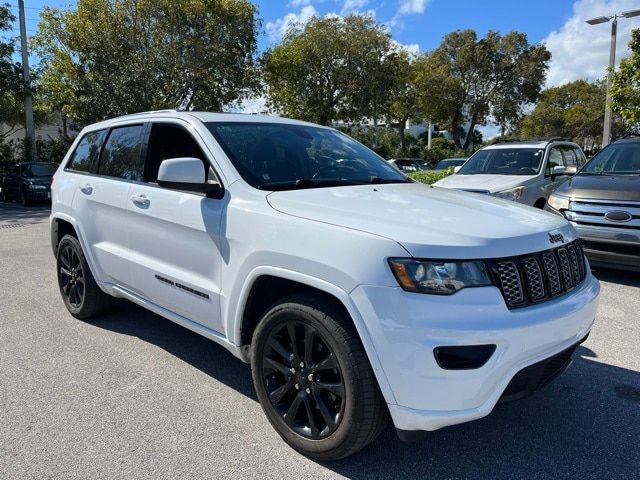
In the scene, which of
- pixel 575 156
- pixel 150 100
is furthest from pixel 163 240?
pixel 150 100

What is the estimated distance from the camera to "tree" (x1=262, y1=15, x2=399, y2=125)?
24.2 metres

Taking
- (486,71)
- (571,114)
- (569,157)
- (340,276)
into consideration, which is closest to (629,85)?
(569,157)

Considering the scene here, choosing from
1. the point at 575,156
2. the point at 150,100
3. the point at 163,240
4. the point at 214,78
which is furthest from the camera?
the point at 214,78

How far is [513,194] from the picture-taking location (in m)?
8.19

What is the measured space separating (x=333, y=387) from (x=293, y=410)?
0.37m

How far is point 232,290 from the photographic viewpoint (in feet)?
9.71

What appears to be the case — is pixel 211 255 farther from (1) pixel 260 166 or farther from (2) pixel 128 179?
(2) pixel 128 179

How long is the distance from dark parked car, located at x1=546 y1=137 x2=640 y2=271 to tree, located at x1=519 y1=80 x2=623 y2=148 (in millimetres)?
43317

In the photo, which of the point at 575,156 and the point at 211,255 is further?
the point at 575,156

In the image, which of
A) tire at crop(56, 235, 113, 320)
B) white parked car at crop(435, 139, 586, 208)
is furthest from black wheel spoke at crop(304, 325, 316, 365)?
white parked car at crop(435, 139, 586, 208)

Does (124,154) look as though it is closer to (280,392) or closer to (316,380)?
(280,392)

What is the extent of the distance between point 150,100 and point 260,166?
18744 mm

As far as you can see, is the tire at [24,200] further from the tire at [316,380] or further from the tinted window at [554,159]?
the tire at [316,380]

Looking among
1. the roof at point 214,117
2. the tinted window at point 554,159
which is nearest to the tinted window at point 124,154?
the roof at point 214,117
